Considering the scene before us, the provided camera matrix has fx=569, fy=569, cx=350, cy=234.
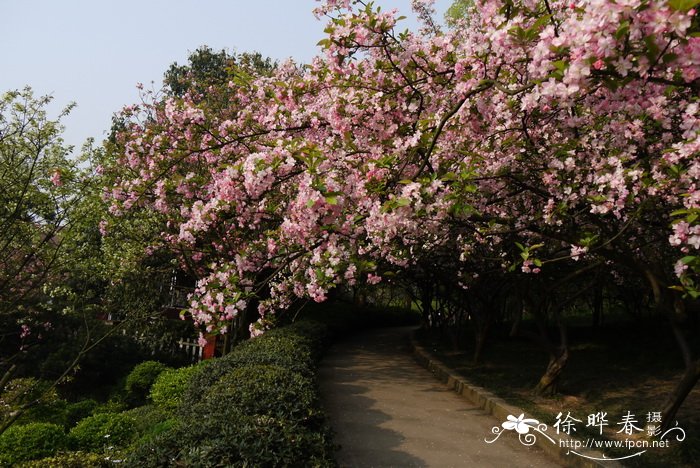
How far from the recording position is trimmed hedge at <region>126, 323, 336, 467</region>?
4070 millimetres

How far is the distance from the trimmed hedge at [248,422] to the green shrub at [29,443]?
6.43ft

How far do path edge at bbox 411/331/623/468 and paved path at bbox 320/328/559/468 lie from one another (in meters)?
0.13

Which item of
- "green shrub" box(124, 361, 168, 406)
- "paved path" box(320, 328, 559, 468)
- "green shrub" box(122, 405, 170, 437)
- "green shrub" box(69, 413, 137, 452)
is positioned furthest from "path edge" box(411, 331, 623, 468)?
"green shrub" box(124, 361, 168, 406)

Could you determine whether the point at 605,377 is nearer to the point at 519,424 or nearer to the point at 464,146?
the point at 519,424

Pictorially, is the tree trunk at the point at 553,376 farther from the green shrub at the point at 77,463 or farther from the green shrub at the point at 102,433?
the green shrub at the point at 77,463

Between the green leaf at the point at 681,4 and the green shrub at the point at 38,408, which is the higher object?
the green leaf at the point at 681,4

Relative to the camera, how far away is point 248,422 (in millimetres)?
4699

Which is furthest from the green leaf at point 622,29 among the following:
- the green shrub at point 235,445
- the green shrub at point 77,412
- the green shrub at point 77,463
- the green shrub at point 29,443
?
the green shrub at point 77,412

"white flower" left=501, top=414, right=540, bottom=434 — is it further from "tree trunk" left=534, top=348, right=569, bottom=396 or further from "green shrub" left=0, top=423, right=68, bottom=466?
"green shrub" left=0, top=423, right=68, bottom=466

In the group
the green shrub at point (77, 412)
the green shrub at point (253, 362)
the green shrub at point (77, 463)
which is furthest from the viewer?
the green shrub at point (77, 412)

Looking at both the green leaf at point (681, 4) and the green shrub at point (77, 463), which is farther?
the green shrub at point (77, 463)

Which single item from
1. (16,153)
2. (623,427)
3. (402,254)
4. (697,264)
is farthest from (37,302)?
(697,264)

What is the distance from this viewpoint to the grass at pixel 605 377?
679 centimetres

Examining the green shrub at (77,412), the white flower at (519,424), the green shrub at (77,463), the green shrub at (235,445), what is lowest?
the green shrub at (77,412)
